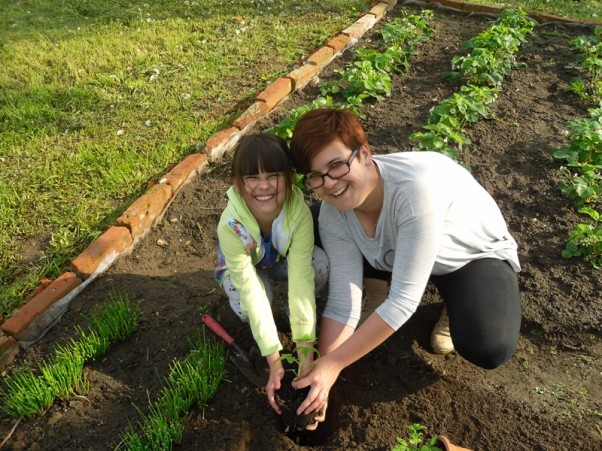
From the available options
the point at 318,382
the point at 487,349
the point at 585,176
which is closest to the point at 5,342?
the point at 318,382

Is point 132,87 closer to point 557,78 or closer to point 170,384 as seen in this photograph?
point 170,384

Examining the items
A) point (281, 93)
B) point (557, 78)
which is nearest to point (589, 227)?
point (557, 78)

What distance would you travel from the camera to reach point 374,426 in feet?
7.27

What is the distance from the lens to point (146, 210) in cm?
330

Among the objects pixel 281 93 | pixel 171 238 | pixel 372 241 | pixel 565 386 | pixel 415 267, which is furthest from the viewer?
pixel 281 93

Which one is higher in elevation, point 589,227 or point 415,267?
point 415,267

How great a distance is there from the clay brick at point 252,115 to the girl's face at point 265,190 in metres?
1.94

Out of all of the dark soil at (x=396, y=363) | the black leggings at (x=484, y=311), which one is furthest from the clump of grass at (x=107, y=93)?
the black leggings at (x=484, y=311)

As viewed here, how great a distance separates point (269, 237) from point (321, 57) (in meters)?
2.88

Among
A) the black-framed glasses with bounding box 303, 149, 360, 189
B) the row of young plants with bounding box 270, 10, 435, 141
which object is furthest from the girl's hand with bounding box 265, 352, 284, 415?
the row of young plants with bounding box 270, 10, 435, 141

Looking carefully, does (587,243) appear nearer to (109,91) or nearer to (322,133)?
(322,133)

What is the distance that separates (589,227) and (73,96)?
3838 mm

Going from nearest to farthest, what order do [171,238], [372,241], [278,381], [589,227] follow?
[278,381] < [372,241] < [589,227] < [171,238]

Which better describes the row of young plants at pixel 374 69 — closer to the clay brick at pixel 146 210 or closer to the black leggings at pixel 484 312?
the clay brick at pixel 146 210
